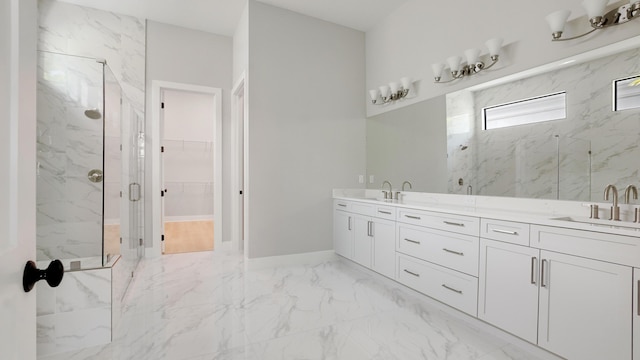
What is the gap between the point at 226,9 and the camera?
409cm

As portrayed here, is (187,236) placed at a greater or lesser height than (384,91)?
lesser

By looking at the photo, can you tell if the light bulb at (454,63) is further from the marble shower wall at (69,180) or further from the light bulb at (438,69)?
the marble shower wall at (69,180)

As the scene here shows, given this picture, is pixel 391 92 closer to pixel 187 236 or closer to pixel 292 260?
pixel 292 260

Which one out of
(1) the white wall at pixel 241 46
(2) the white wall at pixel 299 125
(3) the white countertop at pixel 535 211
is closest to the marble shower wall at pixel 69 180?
(2) the white wall at pixel 299 125

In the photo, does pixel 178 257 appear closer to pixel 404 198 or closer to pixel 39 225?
pixel 39 225

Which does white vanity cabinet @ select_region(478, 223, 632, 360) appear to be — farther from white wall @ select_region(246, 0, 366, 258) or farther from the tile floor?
white wall @ select_region(246, 0, 366, 258)

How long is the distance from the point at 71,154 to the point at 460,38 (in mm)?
3670

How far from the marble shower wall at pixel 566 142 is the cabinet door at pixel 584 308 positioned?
66cm

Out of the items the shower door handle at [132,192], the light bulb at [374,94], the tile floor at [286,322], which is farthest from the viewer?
the light bulb at [374,94]

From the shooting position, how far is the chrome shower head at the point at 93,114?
262cm

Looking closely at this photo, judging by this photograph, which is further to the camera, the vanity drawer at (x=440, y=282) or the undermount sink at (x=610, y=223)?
the vanity drawer at (x=440, y=282)

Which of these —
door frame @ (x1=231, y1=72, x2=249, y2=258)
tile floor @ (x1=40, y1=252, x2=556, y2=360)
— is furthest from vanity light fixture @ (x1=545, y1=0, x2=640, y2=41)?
door frame @ (x1=231, y1=72, x2=249, y2=258)

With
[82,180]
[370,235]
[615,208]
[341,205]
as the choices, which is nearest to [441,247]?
[370,235]
